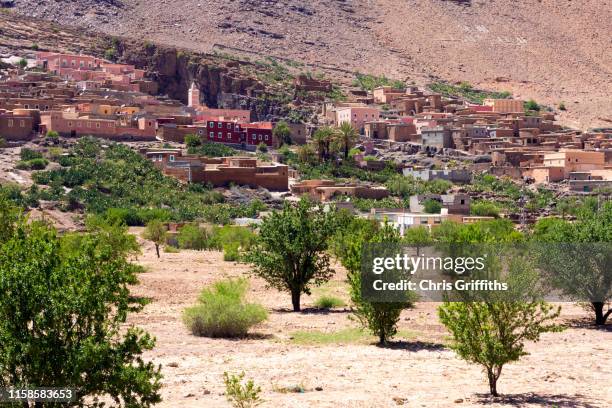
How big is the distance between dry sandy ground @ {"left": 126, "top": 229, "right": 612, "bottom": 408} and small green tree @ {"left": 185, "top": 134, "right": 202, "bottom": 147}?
140 ft

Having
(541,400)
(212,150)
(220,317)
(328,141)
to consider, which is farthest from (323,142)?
(541,400)

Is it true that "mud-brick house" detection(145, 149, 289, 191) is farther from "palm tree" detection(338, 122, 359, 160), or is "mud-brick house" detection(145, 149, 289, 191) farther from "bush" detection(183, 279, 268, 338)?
"bush" detection(183, 279, 268, 338)

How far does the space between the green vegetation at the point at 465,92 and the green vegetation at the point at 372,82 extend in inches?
136

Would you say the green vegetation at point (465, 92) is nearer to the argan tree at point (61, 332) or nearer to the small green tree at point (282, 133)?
the small green tree at point (282, 133)

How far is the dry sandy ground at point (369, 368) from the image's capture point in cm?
1438

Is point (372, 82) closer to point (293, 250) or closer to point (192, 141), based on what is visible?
point (192, 141)

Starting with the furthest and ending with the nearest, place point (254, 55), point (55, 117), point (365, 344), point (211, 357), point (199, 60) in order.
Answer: point (254, 55), point (199, 60), point (55, 117), point (365, 344), point (211, 357)

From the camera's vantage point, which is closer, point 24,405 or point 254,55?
point 24,405

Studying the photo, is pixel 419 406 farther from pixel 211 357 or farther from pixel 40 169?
pixel 40 169

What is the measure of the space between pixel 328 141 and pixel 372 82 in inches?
1488

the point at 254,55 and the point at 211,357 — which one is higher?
the point at 254,55

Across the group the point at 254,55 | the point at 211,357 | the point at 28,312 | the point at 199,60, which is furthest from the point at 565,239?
the point at 254,55

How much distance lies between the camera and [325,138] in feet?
218

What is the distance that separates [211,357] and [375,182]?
46.1m
